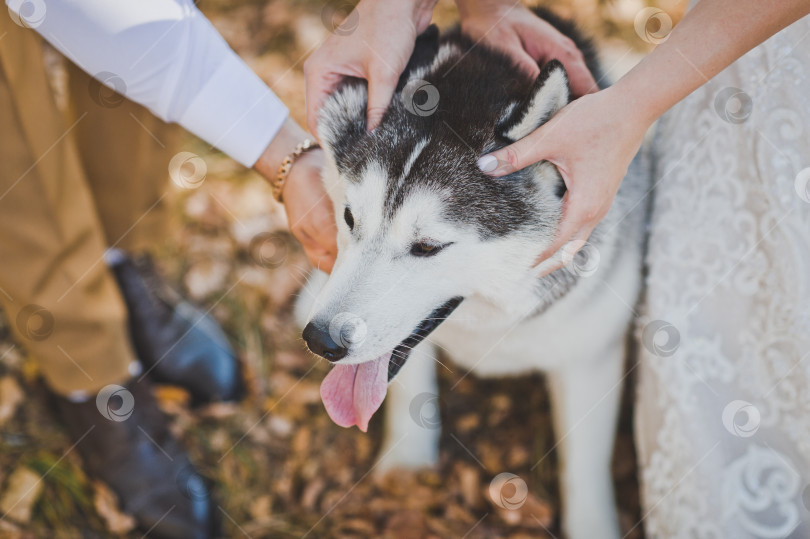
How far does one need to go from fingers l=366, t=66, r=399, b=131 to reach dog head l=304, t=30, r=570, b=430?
0.03 meters

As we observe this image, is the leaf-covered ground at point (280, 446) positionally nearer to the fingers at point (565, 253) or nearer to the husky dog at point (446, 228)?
the husky dog at point (446, 228)

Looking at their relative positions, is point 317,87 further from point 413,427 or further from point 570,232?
point 413,427

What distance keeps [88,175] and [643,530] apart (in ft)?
8.17

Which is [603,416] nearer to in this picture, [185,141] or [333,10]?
[185,141]

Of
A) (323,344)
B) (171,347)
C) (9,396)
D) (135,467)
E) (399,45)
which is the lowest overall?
(9,396)

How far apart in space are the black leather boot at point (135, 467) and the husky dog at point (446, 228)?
3.08ft

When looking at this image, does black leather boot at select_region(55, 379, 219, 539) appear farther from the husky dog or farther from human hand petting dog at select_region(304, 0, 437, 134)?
human hand petting dog at select_region(304, 0, 437, 134)

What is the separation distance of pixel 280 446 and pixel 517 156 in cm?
166

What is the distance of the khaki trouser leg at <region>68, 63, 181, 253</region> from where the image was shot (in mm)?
2146

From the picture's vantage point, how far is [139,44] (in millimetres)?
1560

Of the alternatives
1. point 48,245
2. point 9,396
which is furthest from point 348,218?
point 9,396

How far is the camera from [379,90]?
1.55 meters

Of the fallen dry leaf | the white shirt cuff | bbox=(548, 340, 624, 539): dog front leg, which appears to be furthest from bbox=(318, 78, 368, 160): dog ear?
the fallen dry leaf

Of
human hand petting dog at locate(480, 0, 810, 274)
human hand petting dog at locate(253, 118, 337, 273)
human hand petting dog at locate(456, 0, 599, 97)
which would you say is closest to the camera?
human hand petting dog at locate(480, 0, 810, 274)
